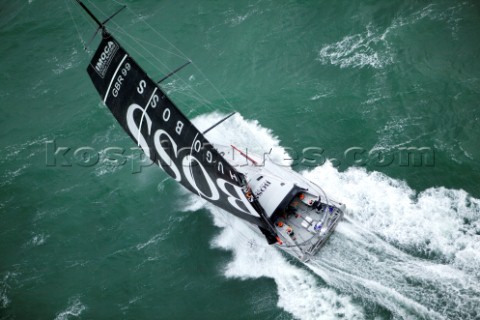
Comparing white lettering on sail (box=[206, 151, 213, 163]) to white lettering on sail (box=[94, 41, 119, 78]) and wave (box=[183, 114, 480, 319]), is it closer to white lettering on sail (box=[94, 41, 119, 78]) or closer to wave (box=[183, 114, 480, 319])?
wave (box=[183, 114, 480, 319])

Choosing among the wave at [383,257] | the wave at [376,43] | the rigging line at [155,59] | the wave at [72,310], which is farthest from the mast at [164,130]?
the wave at [376,43]

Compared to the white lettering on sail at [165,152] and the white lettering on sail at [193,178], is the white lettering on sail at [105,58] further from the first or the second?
the white lettering on sail at [193,178]

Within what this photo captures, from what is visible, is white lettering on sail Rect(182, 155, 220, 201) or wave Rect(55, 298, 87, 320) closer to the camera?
white lettering on sail Rect(182, 155, 220, 201)

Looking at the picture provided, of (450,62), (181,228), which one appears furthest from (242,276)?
(450,62)

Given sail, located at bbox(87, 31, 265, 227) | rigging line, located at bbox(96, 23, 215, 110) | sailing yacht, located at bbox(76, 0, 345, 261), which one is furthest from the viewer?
rigging line, located at bbox(96, 23, 215, 110)

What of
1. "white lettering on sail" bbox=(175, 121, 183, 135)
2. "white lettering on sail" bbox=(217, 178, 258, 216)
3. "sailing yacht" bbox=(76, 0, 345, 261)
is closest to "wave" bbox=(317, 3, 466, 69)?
"sailing yacht" bbox=(76, 0, 345, 261)

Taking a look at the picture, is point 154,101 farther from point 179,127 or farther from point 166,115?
point 179,127
